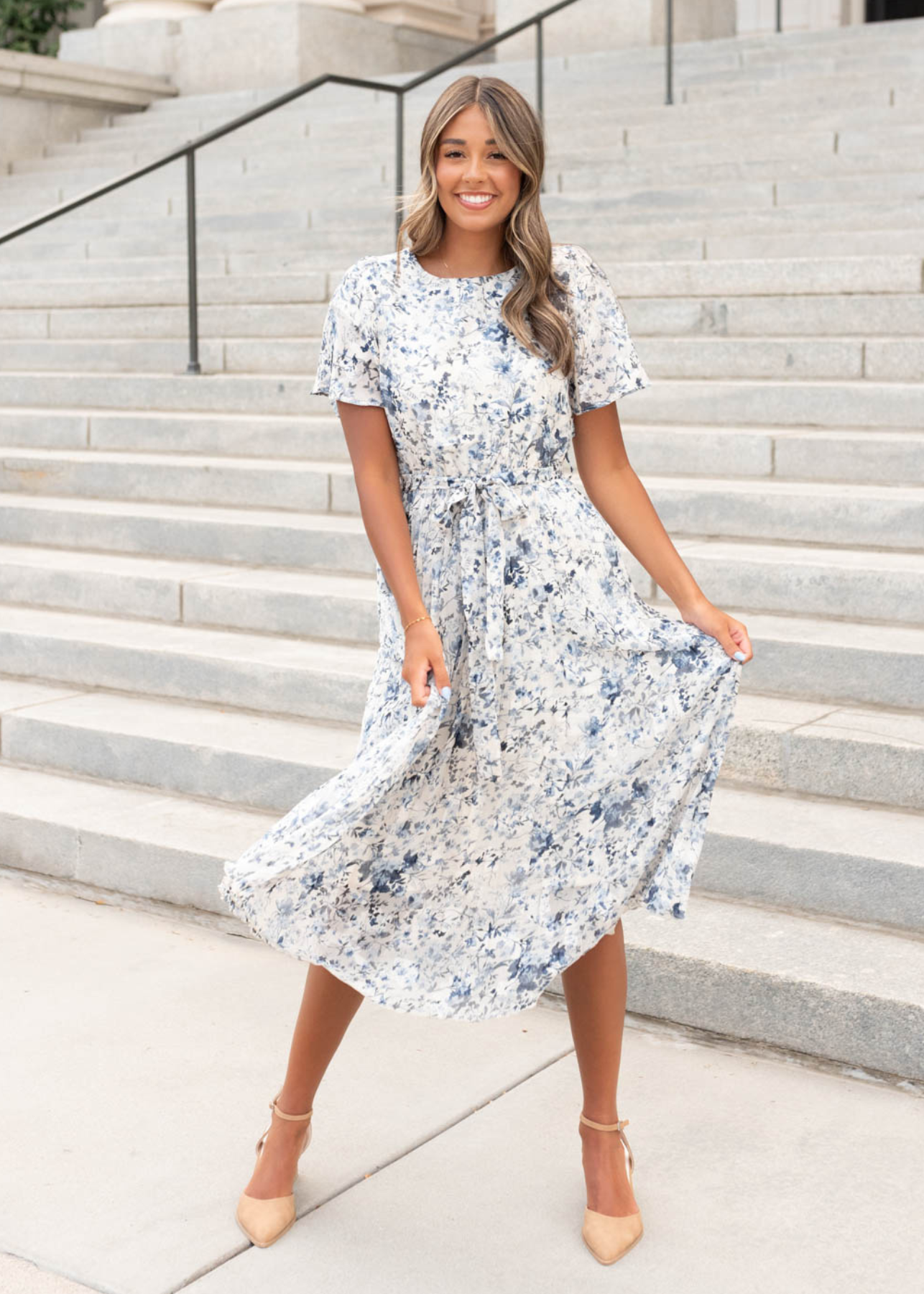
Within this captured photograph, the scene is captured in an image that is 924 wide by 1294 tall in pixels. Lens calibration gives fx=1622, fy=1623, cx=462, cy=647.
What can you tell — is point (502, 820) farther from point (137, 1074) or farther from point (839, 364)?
point (839, 364)

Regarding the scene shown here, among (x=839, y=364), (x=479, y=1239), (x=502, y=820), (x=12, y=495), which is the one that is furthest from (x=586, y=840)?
(x=12, y=495)

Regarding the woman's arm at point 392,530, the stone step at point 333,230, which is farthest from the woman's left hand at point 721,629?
the stone step at point 333,230

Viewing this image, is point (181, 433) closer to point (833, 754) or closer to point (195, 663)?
point (195, 663)

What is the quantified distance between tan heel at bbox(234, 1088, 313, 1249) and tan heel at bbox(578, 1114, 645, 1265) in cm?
52

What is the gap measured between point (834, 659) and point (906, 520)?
0.86 m

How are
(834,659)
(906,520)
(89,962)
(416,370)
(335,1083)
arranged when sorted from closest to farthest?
(416,370)
(335,1083)
(89,962)
(834,659)
(906,520)

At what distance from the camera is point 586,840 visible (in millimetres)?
2771

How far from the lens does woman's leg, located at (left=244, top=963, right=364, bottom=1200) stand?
9.32 ft

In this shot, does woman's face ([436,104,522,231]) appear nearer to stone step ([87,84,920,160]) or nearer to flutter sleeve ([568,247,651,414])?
flutter sleeve ([568,247,651,414])

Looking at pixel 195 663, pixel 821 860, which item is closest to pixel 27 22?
pixel 195 663

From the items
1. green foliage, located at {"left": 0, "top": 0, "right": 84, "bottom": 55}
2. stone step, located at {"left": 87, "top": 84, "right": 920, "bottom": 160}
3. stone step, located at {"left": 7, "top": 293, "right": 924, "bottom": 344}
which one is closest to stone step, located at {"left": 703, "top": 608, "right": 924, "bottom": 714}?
stone step, located at {"left": 7, "top": 293, "right": 924, "bottom": 344}

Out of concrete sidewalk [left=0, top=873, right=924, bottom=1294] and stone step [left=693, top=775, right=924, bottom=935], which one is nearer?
concrete sidewalk [left=0, top=873, right=924, bottom=1294]

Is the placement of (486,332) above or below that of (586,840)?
above

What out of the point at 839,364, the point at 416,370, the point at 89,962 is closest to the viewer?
the point at 416,370
